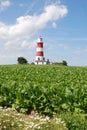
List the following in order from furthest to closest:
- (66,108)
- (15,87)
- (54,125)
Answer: (15,87)
(66,108)
(54,125)

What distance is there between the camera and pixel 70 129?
8805 millimetres

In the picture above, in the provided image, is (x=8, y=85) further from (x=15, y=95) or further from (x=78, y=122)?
(x=78, y=122)

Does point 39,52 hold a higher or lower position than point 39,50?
lower

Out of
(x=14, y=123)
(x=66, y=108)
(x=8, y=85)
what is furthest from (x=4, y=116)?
(x=8, y=85)

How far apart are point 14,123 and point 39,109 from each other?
5156 millimetres

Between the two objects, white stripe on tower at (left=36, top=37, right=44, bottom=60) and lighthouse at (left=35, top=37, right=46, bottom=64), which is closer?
white stripe on tower at (left=36, top=37, right=44, bottom=60)

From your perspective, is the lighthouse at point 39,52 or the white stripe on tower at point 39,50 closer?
the white stripe on tower at point 39,50

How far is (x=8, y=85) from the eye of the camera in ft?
49.1

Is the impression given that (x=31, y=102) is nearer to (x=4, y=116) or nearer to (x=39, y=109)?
(x=39, y=109)

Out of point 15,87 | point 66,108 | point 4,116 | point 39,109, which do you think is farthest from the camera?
point 15,87

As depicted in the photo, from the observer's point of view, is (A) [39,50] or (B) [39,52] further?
(A) [39,50]

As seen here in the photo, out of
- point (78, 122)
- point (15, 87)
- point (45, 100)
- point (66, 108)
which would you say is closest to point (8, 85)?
point (15, 87)

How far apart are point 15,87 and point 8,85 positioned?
0.43 meters

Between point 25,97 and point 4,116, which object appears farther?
point 25,97
